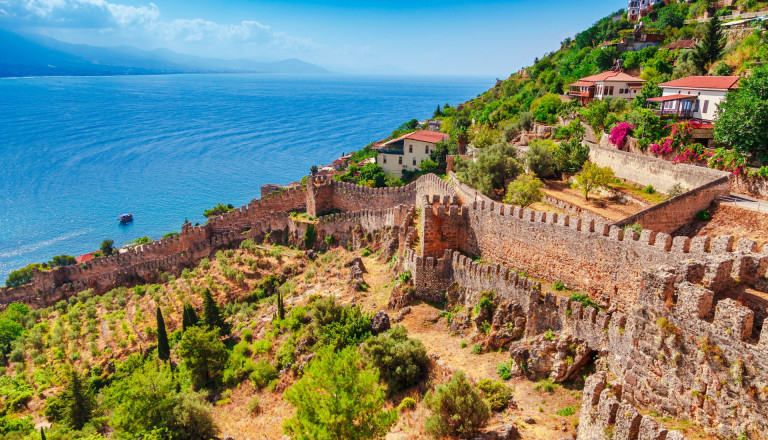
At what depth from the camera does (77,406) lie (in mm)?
22500

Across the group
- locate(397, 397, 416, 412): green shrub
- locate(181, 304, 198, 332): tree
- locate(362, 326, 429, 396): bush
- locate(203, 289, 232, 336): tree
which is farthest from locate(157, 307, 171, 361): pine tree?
locate(397, 397, 416, 412): green shrub

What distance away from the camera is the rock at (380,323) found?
2053 cm

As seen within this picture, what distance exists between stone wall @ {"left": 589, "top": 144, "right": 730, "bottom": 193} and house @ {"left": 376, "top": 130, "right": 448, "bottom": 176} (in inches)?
654

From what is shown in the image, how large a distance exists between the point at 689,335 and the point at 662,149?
2075 centimetres

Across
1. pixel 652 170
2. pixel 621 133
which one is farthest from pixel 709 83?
pixel 652 170

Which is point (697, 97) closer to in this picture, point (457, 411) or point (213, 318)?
point (457, 411)

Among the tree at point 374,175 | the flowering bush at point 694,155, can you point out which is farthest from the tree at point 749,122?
the tree at point 374,175

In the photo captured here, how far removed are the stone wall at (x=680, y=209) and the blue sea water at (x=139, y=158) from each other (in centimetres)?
5918

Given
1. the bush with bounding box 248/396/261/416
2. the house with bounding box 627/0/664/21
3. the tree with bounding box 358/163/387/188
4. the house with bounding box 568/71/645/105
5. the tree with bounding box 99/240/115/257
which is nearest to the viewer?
the bush with bounding box 248/396/261/416

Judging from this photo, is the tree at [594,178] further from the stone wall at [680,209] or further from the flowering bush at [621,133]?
the flowering bush at [621,133]

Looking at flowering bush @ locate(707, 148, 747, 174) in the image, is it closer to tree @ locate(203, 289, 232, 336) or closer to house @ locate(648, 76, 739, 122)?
house @ locate(648, 76, 739, 122)

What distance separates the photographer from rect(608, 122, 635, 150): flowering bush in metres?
30.7

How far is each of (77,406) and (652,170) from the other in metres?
31.5

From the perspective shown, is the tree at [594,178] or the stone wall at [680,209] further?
the tree at [594,178]
